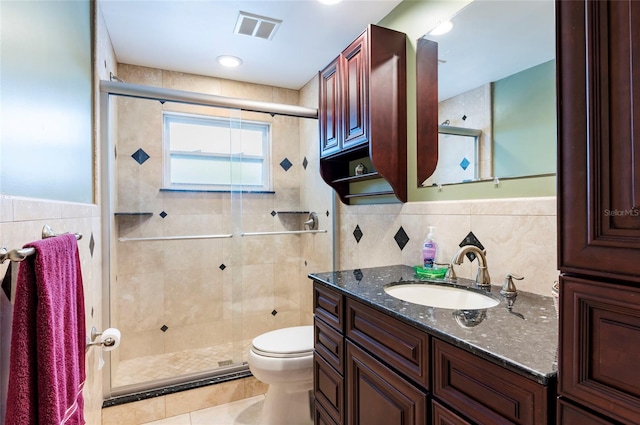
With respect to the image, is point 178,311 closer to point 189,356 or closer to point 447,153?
point 189,356

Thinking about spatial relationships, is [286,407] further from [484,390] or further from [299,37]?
[299,37]

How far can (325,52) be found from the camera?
2.38 metres

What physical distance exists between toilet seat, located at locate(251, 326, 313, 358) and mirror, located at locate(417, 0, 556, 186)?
3.80ft

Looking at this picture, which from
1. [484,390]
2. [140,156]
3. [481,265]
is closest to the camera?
[484,390]

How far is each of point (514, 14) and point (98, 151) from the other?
2065mm

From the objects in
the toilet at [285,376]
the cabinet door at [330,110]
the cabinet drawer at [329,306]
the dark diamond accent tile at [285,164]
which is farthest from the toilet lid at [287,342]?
the dark diamond accent tile at [285,164]

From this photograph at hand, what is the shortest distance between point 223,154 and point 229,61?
71 centimetres

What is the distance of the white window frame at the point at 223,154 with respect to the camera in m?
2.44

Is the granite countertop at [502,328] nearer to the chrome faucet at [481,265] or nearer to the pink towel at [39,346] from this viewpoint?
the chrome faucet at [481,265]

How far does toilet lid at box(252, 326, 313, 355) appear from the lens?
69.4 inches

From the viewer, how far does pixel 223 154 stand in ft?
8.37

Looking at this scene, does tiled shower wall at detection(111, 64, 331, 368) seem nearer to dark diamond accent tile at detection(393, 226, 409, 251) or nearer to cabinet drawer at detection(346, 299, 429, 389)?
dark diamond accent tile at detection(393, 226, 409, 251)

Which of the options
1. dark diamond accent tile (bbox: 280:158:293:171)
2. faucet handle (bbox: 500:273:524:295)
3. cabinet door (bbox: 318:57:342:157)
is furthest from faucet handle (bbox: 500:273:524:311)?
dark diamond accent tile (bbox: 280:158:293:171)

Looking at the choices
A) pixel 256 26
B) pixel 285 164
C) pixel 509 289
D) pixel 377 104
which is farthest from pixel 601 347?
pixel 285 164
